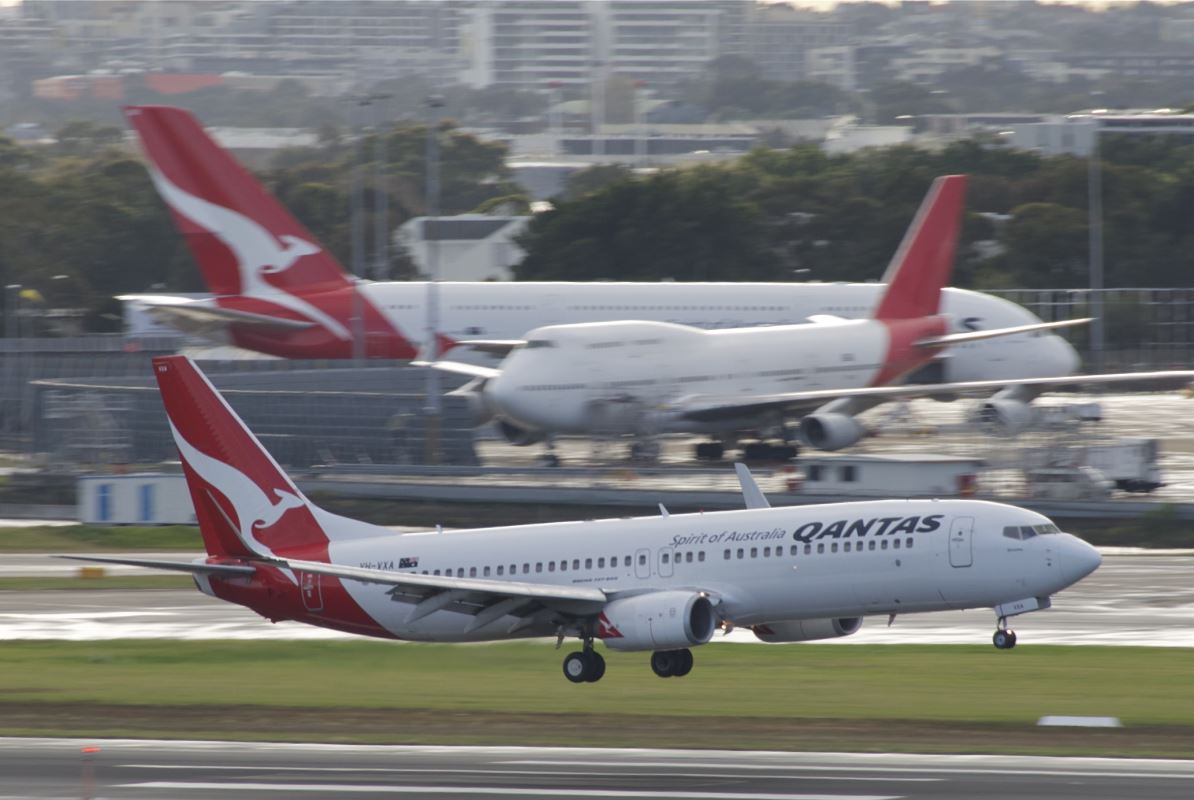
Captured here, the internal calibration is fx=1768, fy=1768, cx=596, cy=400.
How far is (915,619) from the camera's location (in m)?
44.7

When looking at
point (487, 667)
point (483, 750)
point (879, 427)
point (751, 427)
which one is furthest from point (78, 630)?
point (879, 427)

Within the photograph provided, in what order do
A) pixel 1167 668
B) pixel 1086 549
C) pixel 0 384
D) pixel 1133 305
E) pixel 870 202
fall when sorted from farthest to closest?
pixel 870 202
pixel 1133 305
pixel 0 384
pixel 1167 668
pixel 1086 549

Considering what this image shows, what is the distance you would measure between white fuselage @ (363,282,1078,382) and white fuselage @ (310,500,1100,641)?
4211 cm

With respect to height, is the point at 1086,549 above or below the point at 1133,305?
above

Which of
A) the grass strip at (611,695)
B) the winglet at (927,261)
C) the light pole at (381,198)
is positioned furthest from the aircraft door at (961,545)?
the light pole at (381,198)

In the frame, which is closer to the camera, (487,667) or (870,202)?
(487,667)

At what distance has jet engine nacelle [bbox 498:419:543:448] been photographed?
226 feet

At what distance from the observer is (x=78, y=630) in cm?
4331

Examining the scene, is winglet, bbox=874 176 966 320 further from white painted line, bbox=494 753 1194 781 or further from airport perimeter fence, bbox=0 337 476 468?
white painted line, bbox=494 753 1194 781

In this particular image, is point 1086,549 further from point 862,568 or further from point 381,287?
point 381,287

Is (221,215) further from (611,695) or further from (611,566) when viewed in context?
(611,695)

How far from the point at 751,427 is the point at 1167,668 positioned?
32.8 m

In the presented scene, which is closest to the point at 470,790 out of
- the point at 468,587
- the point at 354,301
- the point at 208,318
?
the point at 468,587

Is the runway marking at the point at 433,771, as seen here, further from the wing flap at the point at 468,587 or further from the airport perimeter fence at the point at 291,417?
the airport perimeter fence at the point at 291,417
